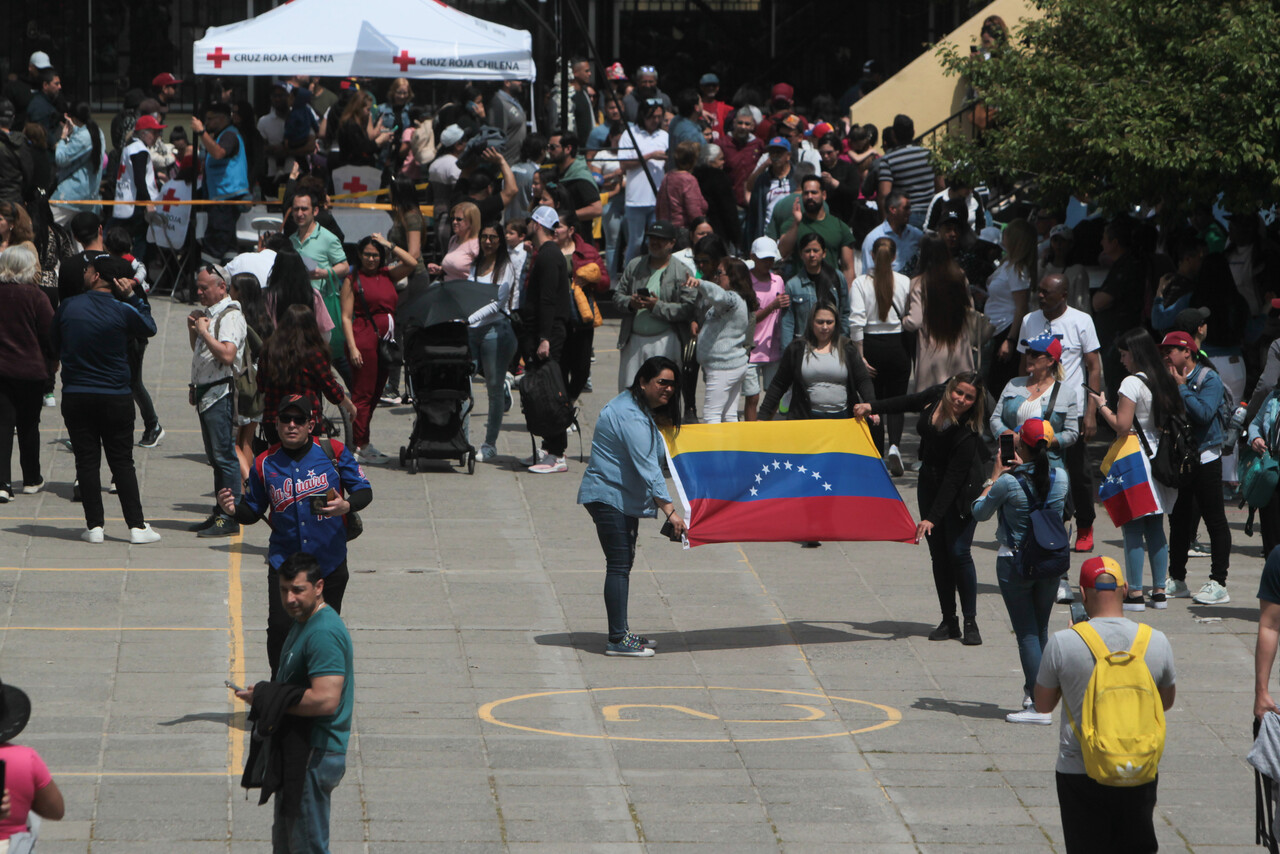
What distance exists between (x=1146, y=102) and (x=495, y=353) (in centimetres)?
568

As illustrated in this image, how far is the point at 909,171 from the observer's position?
61.8 ft

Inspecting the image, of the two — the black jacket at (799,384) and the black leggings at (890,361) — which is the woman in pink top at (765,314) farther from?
the black jacket at (799,384)

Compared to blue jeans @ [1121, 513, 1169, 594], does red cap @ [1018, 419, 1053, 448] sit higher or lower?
higher

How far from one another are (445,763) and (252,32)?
14.1 m

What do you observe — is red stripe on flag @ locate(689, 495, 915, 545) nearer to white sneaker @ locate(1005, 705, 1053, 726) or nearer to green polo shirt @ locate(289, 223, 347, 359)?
white sneaker @ locate(1005, 705, 1053, 726)

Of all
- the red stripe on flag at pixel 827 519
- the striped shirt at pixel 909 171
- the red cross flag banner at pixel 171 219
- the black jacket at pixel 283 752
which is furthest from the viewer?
the red cross flag banner at pixel 171 219

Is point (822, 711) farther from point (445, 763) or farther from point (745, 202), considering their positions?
point (745, 202)

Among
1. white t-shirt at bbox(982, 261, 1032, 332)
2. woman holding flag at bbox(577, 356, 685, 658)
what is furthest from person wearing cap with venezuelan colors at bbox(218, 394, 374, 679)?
white t-shirt at bbox(982, 261, 1032, 332)

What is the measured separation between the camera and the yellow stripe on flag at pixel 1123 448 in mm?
11281

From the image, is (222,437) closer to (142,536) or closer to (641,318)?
(142,536)

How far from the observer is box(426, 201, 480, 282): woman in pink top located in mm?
15234

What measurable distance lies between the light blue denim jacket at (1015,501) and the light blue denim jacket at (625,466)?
6.18 feet

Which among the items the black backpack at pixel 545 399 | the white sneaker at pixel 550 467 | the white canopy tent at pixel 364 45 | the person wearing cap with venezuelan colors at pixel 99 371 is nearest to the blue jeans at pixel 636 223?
the white canopy tent at pixel 364 45

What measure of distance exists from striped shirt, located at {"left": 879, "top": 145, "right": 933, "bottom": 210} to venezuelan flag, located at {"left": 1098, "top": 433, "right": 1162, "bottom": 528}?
797 centimetres
